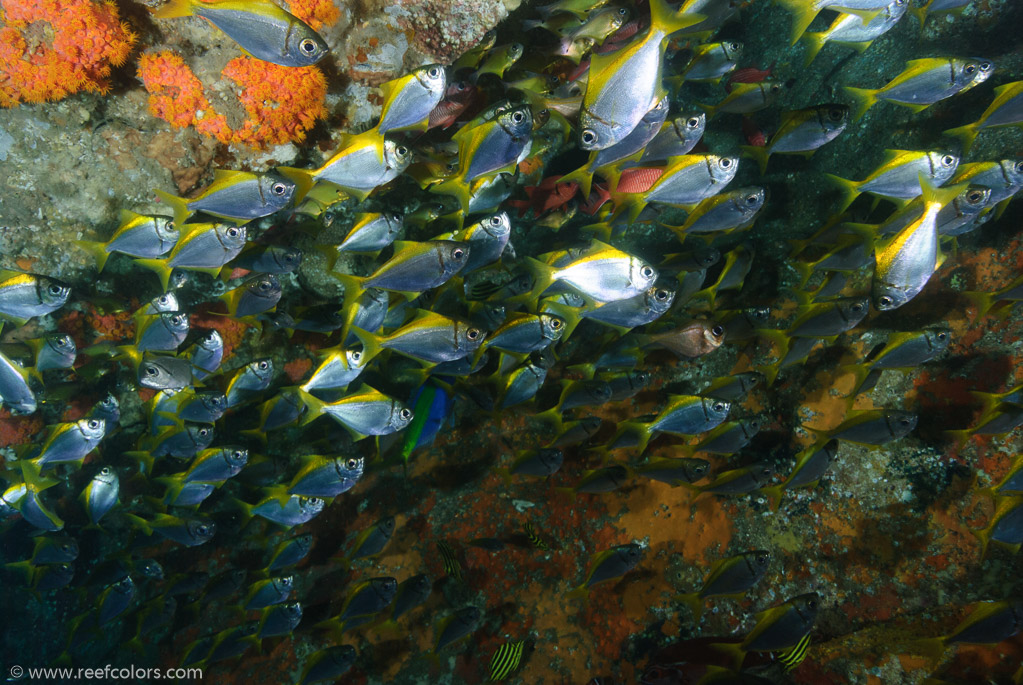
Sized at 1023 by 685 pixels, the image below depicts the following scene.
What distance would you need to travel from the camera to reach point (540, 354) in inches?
159

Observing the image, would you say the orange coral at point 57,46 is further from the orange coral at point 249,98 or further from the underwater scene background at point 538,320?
the orange coral at point 249,98

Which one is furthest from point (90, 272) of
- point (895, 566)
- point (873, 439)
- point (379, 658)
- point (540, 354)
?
point (895, 566)

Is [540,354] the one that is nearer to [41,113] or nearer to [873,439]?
[873,439]

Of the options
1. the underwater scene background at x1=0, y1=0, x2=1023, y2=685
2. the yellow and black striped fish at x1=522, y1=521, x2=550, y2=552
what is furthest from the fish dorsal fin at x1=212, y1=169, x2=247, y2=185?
the yellow and black striped fish at x1=522, y1=521, x2=550, y2=552

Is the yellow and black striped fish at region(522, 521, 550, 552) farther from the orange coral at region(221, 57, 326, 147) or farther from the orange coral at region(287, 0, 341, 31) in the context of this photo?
the orange coral at region(287, 0, 341, 31)

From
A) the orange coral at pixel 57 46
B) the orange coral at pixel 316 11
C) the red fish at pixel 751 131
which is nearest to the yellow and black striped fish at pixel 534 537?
the red fish at pixel 751 131

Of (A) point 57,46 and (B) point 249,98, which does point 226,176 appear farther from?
(A) point 57,46

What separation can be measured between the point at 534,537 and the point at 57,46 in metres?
5.42

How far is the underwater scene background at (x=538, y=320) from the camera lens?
9.86 ft

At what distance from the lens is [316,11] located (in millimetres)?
3426

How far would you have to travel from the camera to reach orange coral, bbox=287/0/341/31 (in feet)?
11.1

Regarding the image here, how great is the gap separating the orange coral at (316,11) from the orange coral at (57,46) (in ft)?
4.17

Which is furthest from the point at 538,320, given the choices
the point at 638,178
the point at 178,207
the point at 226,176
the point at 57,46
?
the point at 57,46

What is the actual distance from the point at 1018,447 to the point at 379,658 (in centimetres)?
574
